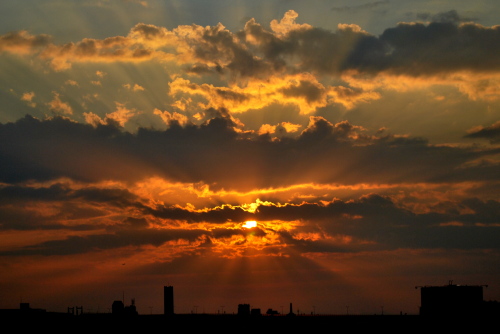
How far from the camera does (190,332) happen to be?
6373 inches

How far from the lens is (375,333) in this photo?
5906 inches

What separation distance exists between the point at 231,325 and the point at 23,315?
166 feet

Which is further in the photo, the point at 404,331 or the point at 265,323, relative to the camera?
the point at 265,323

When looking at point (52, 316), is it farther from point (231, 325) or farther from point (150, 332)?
point (231, 325)

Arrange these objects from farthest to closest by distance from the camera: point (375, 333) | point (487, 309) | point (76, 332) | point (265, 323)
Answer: point (487, 309) < point (265, 323) < point (76, 332) < point (375, 333)

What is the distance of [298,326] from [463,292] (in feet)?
203

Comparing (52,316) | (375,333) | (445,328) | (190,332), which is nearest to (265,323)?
(190,332)

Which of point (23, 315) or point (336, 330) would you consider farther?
point (23, 315)

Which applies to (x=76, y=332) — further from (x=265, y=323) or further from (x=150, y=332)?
(x=265, y=323)

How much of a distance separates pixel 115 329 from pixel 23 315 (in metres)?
23.5

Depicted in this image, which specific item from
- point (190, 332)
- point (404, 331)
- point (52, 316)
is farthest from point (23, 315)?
point (404, 331)

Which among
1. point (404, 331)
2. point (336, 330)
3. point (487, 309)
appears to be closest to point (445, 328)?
→ point (404, 331)

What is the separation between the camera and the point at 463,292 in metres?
199

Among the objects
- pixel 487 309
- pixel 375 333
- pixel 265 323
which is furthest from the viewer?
pixel 487 309
